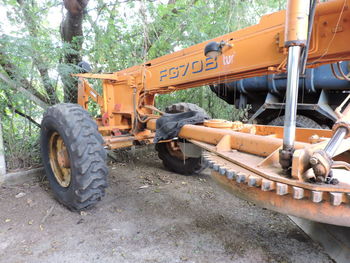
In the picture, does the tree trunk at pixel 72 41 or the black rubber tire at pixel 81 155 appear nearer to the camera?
the black rubber tire at pixel 81 155

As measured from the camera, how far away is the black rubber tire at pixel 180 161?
149 inches

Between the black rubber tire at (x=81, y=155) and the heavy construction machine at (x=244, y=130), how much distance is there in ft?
0.03

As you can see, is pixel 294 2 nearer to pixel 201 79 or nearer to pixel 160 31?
pixel 201 79

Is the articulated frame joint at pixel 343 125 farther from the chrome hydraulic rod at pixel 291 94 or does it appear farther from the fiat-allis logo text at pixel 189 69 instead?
the fiat-allis logo text at pixel 189 69

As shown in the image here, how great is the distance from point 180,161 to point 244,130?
1.76 m

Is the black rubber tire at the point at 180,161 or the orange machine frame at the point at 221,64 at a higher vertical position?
the orange machine frame at the point at 221,64

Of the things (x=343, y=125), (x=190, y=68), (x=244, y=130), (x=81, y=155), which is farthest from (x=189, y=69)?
(x=343, y=125)

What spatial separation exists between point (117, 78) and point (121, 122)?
0.66m

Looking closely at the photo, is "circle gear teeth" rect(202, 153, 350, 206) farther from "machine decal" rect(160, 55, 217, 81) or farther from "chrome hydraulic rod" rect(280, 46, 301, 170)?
"machine decal" rect(160, 55, 217, 81)

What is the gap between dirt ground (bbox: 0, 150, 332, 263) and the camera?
2.01 meters

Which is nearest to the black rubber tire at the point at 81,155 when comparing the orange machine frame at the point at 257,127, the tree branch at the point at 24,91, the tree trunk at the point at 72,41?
the orange machine frame at the point at 257,127

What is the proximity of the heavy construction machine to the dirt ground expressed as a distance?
0.31m

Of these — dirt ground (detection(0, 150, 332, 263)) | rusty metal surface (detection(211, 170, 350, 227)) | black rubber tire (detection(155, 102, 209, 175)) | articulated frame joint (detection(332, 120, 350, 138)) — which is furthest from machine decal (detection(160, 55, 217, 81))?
dirt ground (detection(0, 150, 332, 263))

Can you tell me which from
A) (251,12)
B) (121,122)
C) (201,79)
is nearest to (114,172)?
(121,122)
